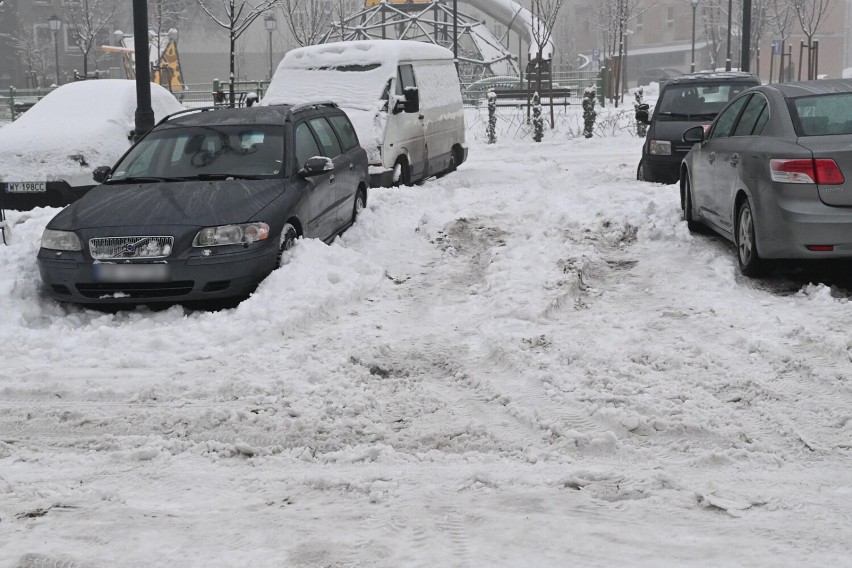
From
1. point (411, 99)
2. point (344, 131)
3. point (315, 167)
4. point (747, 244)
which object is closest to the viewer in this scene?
point (747, 244)

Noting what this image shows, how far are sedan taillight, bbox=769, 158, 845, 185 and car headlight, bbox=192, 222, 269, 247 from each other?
12.8 feet

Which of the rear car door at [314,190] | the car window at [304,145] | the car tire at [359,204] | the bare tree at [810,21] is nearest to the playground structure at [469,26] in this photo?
the bare tree at [810,21]

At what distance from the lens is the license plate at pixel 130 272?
7410mm

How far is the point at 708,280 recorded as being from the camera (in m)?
8.19

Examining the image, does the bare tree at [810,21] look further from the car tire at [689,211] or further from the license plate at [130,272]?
the license plate at [130,272]

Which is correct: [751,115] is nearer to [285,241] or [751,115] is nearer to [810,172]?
[810,172]

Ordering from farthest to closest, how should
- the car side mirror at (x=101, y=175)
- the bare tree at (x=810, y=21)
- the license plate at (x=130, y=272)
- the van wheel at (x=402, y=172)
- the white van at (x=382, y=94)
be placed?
the bare tree at (x=810, y=21) → the van wheel at (x=402, y=172) → the white van at (x=382, y=94) → the car side mirror at (x=101, y=175) → the license plate at (x=130, y=272)

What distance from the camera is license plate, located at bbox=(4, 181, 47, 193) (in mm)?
12820

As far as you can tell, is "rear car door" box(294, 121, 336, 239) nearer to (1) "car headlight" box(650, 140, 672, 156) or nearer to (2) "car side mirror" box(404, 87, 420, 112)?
(2) "car side mirror" box(404, 87, 420, 112)

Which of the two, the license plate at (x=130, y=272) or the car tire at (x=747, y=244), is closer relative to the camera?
the license plate at (x=130, y=272)

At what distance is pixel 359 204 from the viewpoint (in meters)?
Answer: 11.3

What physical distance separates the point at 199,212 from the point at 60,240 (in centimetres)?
106

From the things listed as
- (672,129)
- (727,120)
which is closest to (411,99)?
(672,129)

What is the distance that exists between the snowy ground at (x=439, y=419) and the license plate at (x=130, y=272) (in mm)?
280
